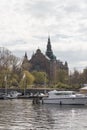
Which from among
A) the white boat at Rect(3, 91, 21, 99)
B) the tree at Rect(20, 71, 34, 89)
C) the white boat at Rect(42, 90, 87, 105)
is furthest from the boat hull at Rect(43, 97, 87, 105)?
the tree at Rect(20, 71, 34, 89)

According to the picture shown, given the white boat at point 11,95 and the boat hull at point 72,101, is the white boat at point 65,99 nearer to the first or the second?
the boat hull at point 72,101

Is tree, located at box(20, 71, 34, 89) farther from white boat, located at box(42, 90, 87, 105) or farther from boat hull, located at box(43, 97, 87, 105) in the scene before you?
boat hull, located at box(43, 97, 87, 105)

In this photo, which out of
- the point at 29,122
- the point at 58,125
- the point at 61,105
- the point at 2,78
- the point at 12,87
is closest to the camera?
the point at 58,125

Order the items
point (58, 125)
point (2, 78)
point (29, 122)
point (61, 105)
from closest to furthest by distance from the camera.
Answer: point (58, 125)
point (29, 122)
point (61, 105)
point (2, 78)

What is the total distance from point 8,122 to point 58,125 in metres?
7.46

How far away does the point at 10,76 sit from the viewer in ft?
554

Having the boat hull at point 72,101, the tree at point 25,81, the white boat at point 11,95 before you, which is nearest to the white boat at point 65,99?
the boat hull at point 72,101

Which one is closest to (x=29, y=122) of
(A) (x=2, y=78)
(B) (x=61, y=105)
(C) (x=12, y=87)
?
(B) (x=61, y=105)

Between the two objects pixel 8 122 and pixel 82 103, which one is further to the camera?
pixel 82 103

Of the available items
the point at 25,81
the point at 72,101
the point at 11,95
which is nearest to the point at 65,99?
the point at 72,101

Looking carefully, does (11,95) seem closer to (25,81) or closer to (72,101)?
(25,81)

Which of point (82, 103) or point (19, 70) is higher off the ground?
point (19, 70)

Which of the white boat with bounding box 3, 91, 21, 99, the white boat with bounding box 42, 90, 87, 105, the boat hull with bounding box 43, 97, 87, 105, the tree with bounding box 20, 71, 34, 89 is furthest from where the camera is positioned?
the tree with bounding box 20, 71, 34, 89

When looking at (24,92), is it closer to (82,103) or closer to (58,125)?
(82,103)
